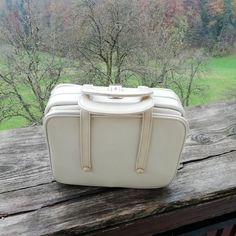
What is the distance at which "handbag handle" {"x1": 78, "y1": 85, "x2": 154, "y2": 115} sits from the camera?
487 mm

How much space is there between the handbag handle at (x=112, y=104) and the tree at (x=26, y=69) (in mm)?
480

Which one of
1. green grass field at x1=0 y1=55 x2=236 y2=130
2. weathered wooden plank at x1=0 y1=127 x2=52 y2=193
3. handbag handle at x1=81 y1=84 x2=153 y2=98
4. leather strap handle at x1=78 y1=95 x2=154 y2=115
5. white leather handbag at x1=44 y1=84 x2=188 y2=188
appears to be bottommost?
green grass field at x1=0 y1=55 x2=236 y2=130

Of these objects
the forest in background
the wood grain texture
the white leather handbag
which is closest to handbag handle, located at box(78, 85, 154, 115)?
the white leather handbag

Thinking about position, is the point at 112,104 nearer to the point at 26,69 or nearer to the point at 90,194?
the point at 90,194

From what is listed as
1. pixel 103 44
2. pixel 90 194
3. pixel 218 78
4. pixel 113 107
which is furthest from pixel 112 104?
pixel 218 78

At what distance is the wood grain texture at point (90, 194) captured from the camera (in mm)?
522

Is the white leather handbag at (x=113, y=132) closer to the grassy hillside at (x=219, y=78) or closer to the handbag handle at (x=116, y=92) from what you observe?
the handbag handle at (x=116, y=92)

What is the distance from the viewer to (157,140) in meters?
0.52

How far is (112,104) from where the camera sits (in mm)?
500

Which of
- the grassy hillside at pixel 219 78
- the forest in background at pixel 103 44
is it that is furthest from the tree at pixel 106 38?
the grassy hillside at pixel 219 78

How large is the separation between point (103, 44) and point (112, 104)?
53cm

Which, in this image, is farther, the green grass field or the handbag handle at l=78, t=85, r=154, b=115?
the green grass field

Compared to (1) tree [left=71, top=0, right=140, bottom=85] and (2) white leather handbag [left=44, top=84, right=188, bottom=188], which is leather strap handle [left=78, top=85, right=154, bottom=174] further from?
(1) tree [left=71, top=0, right=140, bottom=85]

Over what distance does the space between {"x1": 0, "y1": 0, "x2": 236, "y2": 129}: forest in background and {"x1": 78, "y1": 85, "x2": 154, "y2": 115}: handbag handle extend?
466 mm
